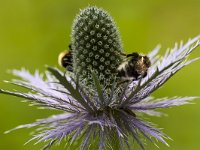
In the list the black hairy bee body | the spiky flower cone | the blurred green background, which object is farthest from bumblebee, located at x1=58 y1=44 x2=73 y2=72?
the blurred green background

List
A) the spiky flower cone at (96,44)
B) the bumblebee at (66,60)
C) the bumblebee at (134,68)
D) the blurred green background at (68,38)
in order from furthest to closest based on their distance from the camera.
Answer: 1. the blurred green background at (68,38)
2. the bumblebee at (66,60)
3. the spiky flower cone at (96,44)
4. the bumblebee at (134,68)

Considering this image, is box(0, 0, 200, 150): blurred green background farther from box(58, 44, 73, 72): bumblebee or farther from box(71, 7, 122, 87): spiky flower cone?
box(71, 7, 122, 87): spiky flower cone

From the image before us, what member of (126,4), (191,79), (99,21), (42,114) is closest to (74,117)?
(99,21)

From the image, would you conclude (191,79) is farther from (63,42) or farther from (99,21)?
(99,21)

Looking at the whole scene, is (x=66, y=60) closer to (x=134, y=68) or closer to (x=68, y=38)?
(x=134, y=68)

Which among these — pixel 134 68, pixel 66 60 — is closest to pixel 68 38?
pixel 66 60

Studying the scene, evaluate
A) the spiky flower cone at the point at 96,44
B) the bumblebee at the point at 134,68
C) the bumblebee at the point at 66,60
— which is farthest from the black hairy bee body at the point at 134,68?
the bumblebee at the point at 66,60

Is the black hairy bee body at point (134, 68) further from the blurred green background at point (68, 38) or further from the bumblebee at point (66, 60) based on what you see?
the blurred green background at point (68, 38)
